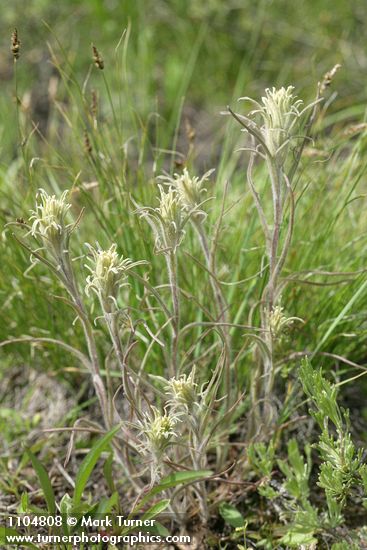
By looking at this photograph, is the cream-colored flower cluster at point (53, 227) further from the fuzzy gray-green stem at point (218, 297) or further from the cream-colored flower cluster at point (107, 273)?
the fuzzy gray-green stem at point (218, 297)

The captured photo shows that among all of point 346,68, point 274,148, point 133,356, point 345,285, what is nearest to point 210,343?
point 133,356

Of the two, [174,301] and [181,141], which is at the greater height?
[174,301]

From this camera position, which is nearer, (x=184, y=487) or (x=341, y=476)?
(x=341, y=476)

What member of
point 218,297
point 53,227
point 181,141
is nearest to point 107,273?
point 53,227

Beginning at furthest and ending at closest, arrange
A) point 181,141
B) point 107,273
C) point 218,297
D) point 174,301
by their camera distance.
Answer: point 181,141, point 218,297, point 174,301, point 107,273

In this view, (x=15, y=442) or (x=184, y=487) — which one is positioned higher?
(x=184, y=487)

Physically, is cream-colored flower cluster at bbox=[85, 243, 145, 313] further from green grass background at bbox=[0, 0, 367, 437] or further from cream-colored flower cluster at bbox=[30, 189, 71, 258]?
green grass background at bbox=[0, 0, 367, 437]

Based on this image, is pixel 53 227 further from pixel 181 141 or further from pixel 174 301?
pixel 181 141

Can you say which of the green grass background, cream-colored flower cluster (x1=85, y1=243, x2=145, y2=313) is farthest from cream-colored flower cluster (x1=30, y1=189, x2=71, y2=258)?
the green grass background

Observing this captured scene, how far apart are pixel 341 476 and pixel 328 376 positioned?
1.79 feet

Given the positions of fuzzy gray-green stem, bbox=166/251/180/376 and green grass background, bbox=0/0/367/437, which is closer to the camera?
fuzzy gray-green stem, bbox=166/251/180/376

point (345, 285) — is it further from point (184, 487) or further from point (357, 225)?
point (184, 487)

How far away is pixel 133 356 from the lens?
1.92 m

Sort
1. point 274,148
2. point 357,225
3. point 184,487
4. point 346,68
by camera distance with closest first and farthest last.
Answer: point 274,148
point 184,487
point 357,225
point 346,68
